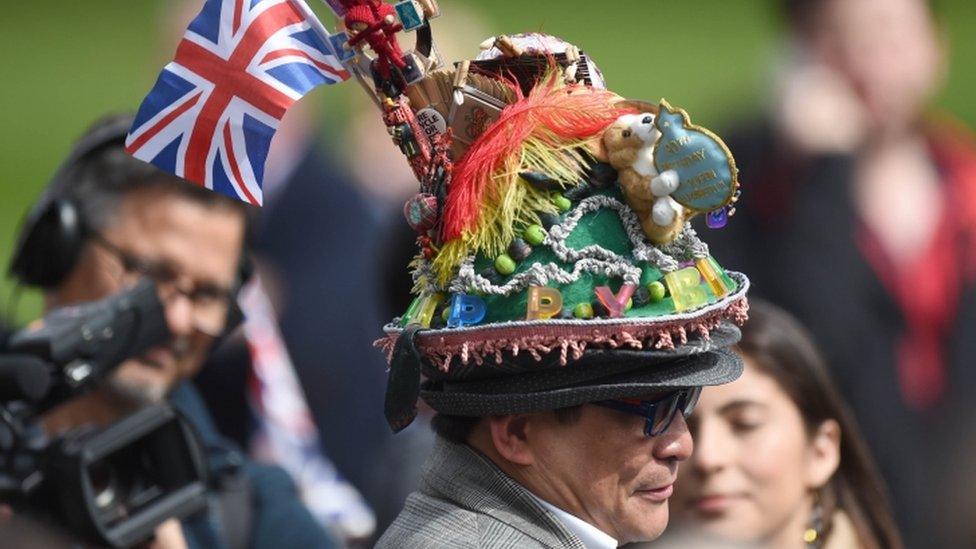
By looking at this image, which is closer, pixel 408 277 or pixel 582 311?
pixel 582 311

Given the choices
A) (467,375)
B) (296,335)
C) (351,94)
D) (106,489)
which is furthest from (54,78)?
(467,375)

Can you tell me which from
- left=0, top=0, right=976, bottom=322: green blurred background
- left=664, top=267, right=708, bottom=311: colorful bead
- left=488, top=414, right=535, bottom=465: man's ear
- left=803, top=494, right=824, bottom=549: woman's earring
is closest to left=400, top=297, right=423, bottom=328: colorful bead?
left=488, top=414, right=535, bottom=465: man's ear

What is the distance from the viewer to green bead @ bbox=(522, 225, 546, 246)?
3.07 metres

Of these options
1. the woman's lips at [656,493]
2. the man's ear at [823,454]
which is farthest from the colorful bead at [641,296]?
the man's ear at [823,454]

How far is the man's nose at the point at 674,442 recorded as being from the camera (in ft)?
10.5

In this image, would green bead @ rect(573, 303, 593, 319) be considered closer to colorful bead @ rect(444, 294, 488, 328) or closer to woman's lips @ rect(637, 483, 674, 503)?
colorful bead @ rect(444, 294, 488, 328)

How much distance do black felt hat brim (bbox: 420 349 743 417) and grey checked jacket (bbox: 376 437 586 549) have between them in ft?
0.39

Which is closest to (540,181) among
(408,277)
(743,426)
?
(743,426)

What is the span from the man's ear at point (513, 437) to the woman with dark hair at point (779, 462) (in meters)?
1.18

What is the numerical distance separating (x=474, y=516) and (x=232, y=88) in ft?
2.90

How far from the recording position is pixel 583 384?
120 inches

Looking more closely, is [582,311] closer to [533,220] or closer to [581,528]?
[533,220]

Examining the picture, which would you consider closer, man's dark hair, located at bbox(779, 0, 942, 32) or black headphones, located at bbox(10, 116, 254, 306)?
black headphones, located at bbox(10, 116, 254, 306)

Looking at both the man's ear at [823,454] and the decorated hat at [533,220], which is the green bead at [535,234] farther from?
the man's ear at [823,454]
